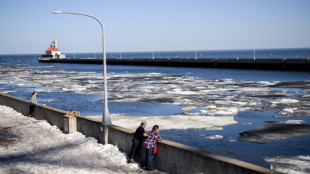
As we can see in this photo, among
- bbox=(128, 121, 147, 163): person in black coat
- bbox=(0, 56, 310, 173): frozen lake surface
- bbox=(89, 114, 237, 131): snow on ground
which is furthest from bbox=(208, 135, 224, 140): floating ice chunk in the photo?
bbox=(128, 121, 147, 163): person in black coat

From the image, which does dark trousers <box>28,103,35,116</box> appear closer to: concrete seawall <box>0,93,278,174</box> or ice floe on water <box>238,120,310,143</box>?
concrete seawall <box>0,93,278,174</box>

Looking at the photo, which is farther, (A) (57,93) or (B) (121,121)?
(A) (57,93)

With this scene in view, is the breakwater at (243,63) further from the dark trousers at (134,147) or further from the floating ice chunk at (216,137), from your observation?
the dark trousers at (134,147)

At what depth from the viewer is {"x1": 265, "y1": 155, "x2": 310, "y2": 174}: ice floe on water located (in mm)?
13641

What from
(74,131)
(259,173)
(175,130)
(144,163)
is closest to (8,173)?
(144,163)

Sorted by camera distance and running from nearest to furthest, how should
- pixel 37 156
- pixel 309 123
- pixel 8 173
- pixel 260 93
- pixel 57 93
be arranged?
pixel 8 173 → pixel 37 156 → pixel 309 123 → pixel 260 93 → pixel 57 93

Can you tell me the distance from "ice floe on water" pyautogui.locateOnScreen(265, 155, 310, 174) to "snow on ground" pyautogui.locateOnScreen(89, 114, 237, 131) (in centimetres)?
660

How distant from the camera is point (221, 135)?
1995cm

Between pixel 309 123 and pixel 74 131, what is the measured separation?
14292 millimetres

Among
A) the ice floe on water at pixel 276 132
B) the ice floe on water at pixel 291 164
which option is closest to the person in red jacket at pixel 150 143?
the ice floe on water at pixel 291 164

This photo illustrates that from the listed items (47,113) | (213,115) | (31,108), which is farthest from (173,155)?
(31,108)

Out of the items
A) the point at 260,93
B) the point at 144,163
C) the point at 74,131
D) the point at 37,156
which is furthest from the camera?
the point at 260,93

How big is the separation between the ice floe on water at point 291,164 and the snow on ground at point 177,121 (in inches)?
260

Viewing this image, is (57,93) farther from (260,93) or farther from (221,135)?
(221,135)
